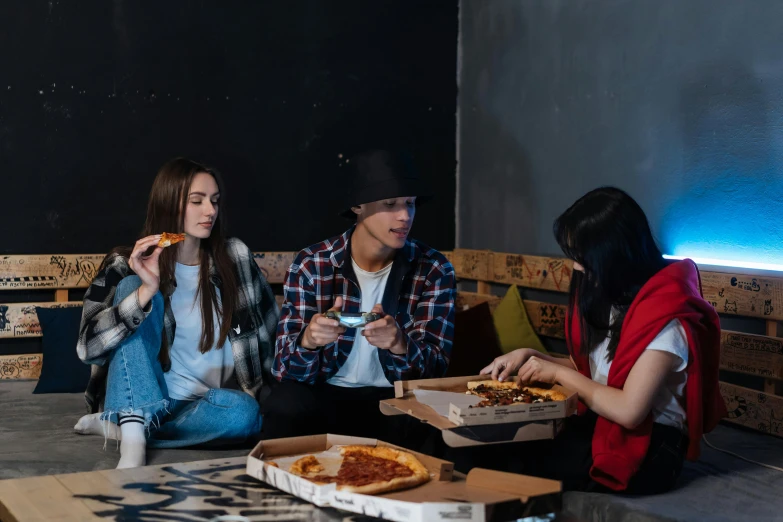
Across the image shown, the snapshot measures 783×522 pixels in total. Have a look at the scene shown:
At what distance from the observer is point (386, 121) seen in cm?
507

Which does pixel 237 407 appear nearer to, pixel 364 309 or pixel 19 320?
pixel 364 309

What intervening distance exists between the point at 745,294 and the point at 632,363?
1281 millimetres

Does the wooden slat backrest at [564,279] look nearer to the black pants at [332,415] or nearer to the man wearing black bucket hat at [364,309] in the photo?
the man wearing black bucket hat at [364,309]

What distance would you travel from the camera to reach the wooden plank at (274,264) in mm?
4766

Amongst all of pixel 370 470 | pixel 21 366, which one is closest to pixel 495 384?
pixel 370 470

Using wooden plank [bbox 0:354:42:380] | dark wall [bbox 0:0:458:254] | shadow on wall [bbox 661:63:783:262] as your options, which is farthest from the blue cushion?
shadow on wall [bbox 661:63:783:262]

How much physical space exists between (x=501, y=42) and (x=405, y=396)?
2878 millimetres

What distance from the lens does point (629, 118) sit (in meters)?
4.01

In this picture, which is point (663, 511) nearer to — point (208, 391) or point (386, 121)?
point (208, 391)

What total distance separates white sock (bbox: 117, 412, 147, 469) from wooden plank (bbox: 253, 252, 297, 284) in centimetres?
187

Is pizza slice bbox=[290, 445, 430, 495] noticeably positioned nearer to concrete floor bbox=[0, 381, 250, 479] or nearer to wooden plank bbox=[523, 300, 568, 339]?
concrete floor bbox=[0, 381, 250, 479]

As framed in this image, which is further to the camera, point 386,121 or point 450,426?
point 386,121

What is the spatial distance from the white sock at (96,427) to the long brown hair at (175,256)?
0.29 m

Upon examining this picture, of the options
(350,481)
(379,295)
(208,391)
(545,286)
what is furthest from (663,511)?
(545,286)
